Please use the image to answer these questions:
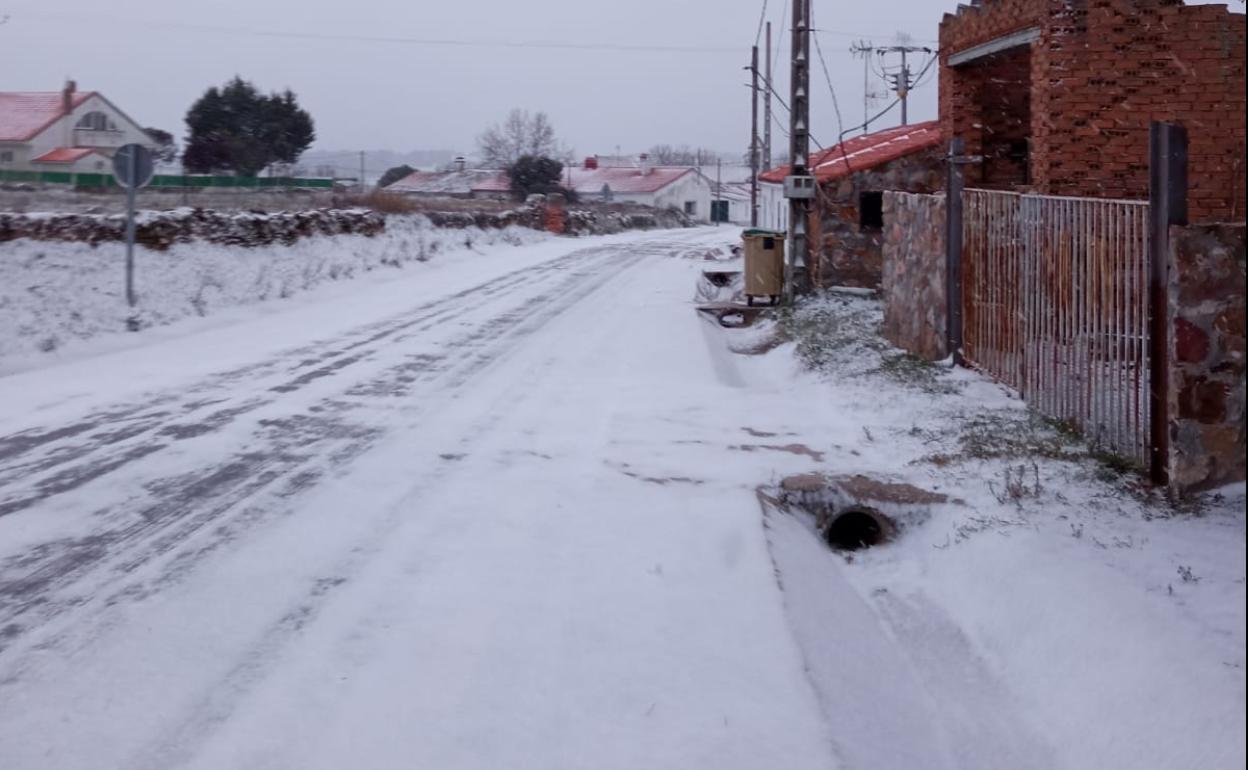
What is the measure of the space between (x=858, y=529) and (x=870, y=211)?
1367 cm

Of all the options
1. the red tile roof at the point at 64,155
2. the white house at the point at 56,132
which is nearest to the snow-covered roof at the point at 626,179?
the white house at the point at 56,132

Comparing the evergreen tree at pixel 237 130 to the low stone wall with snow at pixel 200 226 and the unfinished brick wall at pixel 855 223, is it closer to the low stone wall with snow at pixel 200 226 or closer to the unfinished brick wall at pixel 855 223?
the low stone wall with snow at pixel 200 226

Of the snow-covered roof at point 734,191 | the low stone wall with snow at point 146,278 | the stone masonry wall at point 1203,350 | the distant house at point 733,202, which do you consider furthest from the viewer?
the snow-covered roof at point 734,191

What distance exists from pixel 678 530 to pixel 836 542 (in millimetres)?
1195

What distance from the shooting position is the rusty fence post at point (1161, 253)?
7.05 metres

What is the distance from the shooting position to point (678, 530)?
746 centimetres

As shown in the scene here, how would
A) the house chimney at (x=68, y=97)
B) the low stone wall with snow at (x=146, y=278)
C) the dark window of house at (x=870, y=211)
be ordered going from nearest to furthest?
1. the low stone wall with snow at (x=146, y=278)
2. the dark window of house at (x=870, y=211)
3. the house chimney at (x=68, y=97)

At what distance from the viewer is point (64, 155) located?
52281 mm

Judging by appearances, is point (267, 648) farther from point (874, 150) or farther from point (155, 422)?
point (874, 150)

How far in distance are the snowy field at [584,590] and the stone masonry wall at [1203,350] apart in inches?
12.6

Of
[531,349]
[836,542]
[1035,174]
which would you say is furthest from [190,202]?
[836,542]

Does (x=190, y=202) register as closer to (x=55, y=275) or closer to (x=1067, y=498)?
(x=55, y=275)

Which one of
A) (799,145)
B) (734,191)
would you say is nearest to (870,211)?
(799,145)

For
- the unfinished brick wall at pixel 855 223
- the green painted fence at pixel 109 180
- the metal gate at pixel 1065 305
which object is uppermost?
the green painted fence at pixel 109 180
